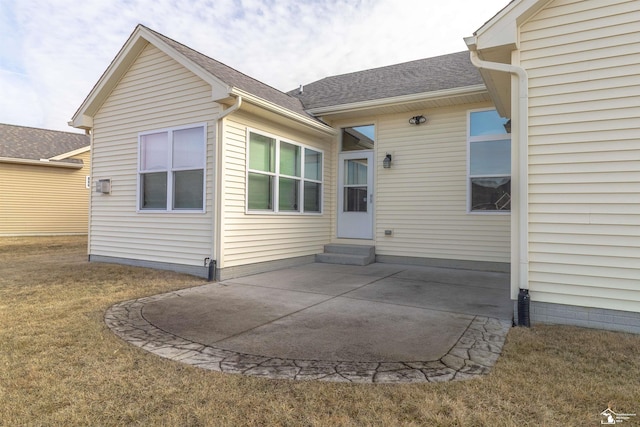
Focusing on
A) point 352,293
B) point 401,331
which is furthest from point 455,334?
point 352,293

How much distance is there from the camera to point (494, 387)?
2.28 meters

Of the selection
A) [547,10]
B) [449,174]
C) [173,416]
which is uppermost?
[547,10]

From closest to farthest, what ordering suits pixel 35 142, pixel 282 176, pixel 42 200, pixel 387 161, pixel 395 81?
pixel 282 176
pixel 387 161
pixel 395 81
pixel 42 200
pixel 35 142

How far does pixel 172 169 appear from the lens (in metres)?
6.46

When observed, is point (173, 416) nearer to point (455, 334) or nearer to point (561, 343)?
point (455, 334)

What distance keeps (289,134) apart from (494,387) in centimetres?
601

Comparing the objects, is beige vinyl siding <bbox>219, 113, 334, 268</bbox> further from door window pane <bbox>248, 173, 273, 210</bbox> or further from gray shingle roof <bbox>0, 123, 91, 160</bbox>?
gray shingle roof <bbox>0, 123, 91, 160</bbox>

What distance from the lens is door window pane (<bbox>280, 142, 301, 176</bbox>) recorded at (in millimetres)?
7180

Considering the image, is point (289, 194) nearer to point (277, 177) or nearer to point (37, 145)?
point (277, 177)

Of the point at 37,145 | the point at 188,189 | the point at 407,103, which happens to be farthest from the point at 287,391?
the point at 37,145

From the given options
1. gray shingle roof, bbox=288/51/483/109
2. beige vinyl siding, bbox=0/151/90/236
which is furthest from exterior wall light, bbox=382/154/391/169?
beige vinyl siding, bbox=0/151/90/236

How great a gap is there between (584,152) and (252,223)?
16.1 ft

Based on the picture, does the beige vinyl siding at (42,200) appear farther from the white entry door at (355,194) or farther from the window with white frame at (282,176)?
the white entry door at (355,194)

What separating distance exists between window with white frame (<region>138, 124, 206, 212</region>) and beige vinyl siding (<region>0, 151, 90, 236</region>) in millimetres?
10981
